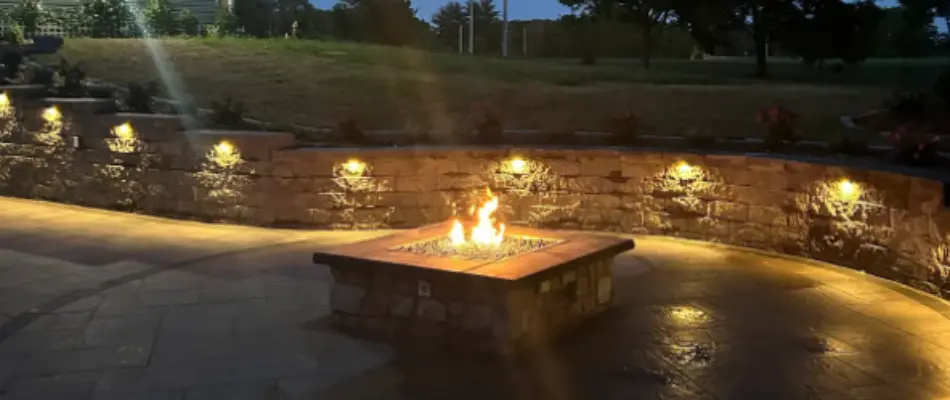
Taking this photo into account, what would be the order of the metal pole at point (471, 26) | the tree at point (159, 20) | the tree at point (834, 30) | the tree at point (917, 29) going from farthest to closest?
the metal pole at point (471, 26)
the tree at point (159, 20)
the tree at point (917, 29)
the tree at point (834, 30)

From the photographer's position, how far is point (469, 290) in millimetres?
5617

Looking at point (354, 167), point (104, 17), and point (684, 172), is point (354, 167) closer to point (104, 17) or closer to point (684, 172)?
point (684, 172)

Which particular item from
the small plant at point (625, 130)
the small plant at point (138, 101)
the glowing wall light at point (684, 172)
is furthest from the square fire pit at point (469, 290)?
the small plant at point (138, 101)

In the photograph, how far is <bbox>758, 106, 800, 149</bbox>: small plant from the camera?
32.0ft

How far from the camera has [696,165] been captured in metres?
9.30

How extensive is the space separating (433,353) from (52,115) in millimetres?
8411

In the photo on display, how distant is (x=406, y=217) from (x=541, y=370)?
5.14m

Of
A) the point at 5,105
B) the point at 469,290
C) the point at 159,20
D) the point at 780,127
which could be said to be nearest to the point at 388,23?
the point at 159,20

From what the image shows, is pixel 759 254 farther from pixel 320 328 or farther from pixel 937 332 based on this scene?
pixel 320 328

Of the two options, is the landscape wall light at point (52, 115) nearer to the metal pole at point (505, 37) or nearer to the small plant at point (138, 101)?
the small plant at point (138, 101)

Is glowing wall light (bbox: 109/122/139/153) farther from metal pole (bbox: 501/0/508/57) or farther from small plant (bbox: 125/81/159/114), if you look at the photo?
metal pole (bbox: 501/0/508/57)

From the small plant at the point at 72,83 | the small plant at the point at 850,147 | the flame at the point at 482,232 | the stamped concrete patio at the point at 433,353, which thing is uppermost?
the small plant at the point at 72,83

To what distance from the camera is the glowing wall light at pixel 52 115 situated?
11711 mm

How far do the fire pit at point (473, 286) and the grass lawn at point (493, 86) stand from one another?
17.4 feet
